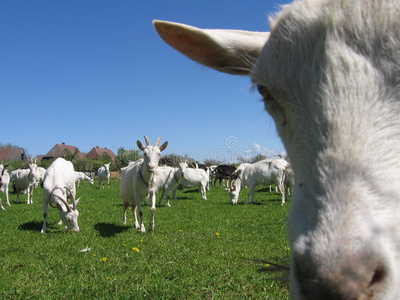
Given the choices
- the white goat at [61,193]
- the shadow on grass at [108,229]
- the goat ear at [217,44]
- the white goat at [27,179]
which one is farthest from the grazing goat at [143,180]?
the white goat at [27,179]

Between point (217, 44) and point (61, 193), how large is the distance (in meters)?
9.87

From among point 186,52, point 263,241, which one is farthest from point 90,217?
point 186,52

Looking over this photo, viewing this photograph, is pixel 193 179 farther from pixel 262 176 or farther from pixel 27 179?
pixel 27 179

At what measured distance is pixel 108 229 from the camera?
33.8 feet

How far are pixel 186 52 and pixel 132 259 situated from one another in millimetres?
5513

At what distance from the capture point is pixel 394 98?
1.27 metres

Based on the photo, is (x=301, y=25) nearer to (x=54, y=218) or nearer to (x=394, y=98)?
(x=394, y=98)

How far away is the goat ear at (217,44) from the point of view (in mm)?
1951

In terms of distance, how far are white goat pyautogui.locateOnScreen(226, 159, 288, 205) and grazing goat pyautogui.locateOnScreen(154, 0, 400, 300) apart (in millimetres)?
17091

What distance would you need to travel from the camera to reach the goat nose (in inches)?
38.4

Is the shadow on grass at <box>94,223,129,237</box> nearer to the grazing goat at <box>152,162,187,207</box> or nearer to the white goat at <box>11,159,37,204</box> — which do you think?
the grazing goat at <box>152,162,187,207</box>

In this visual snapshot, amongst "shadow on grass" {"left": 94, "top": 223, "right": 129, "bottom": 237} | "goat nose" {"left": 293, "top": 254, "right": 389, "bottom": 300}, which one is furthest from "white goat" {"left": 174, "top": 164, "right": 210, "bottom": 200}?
"goat nose" {"left": 293, "top": 254, "right": 389, "bottom": 300}

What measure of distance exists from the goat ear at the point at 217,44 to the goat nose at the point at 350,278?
128 centimetres

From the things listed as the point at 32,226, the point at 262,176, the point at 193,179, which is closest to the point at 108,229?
the point at 32,226
